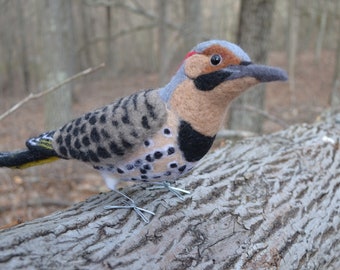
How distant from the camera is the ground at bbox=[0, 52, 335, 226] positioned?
516 centimetres

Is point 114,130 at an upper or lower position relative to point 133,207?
upper

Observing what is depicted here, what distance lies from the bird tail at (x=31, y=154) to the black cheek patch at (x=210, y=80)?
3.06 ft

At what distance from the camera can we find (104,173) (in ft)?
7.43

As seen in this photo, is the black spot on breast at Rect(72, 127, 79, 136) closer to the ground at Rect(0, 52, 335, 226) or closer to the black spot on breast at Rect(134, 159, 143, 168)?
the black spot on breast at Rect(134, 159, 143, 168)

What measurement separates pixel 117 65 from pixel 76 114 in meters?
10.3

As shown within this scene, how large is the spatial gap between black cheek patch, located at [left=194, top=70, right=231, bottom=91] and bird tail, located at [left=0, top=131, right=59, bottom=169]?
0.93m

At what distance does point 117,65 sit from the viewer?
21641mm

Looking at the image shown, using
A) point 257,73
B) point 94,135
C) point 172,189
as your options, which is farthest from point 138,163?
point 257,73

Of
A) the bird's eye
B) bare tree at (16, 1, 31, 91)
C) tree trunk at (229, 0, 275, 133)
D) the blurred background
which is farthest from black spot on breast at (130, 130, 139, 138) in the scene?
bare tree at (16, 1, 31, 91)

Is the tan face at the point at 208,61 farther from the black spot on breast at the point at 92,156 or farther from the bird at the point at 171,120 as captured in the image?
the black spot on breast at the point at 92,156

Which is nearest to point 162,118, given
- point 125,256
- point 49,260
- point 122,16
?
point 125,256

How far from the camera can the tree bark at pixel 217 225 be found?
186 centimetres

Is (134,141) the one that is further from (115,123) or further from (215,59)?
→ (215,59)

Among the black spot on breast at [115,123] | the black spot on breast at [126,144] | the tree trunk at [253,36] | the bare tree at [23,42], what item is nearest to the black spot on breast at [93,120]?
the black spot on breast at [115,123]
